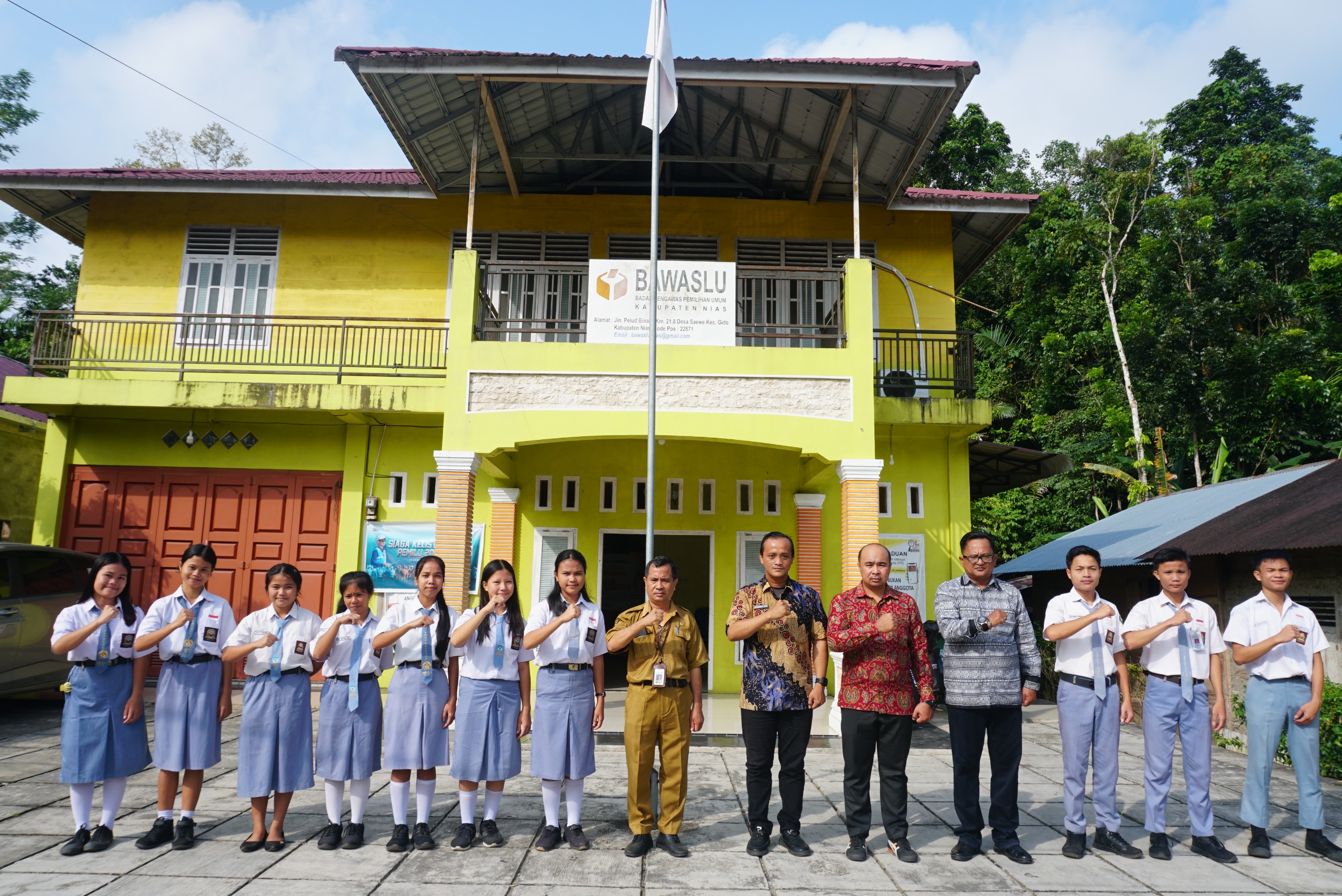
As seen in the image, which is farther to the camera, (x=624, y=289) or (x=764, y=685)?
(x=624, y=289)

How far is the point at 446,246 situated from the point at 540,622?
26.0 ft

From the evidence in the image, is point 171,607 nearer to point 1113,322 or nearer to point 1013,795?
point 1013,795

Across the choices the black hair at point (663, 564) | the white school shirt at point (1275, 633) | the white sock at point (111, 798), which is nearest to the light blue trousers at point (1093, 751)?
the white school shirt at point (1275, 633)

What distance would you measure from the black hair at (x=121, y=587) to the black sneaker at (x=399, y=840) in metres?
1.86

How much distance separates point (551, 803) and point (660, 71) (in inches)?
246

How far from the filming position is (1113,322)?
57.7 ft

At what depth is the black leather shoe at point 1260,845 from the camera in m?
4.56

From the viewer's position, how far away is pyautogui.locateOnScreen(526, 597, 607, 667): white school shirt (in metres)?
4.70

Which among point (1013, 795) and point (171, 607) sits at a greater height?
point (171, 607)

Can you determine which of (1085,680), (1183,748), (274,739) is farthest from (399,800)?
(1183,748)

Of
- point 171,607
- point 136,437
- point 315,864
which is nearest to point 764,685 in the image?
point 315,864

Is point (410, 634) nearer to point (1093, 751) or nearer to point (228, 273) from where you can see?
point (1093, 751)

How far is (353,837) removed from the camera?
4.54 m

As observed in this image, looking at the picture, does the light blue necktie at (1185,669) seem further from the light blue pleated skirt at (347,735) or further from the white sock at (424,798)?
the light blue pleated skirt at (347,735)
